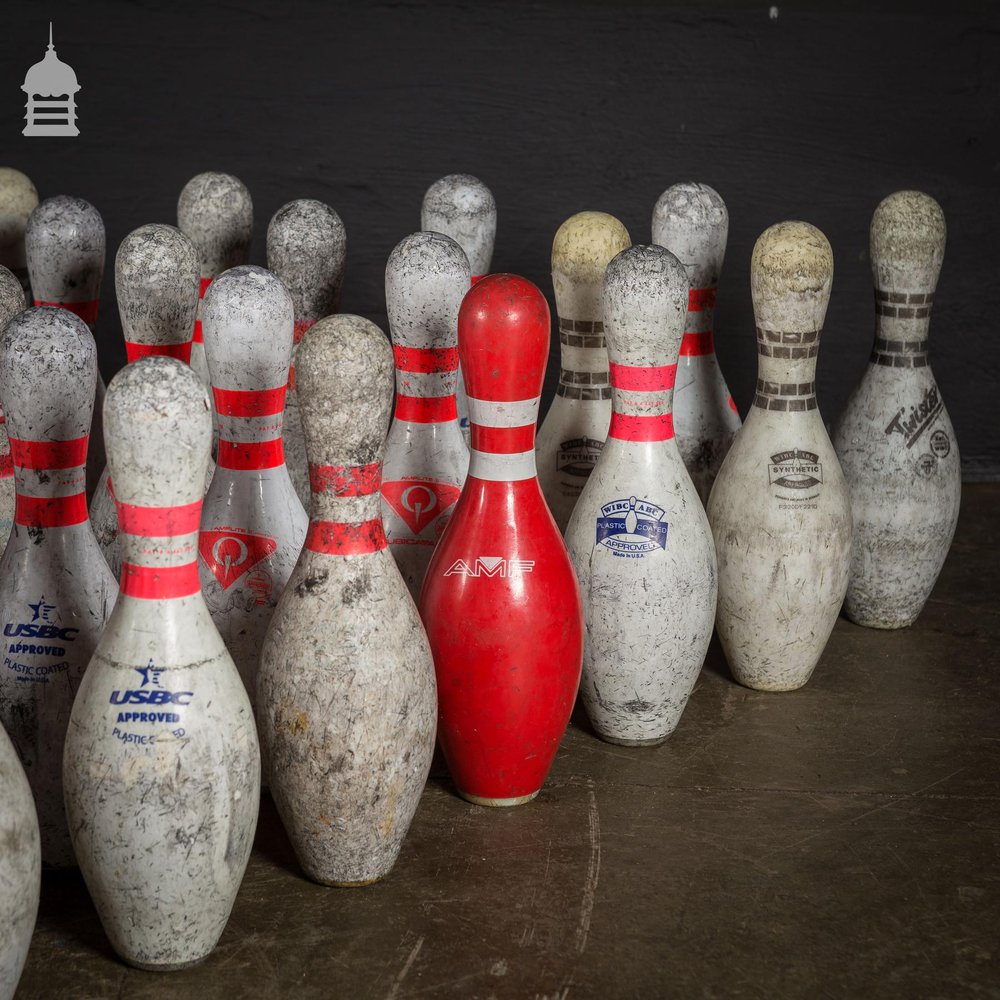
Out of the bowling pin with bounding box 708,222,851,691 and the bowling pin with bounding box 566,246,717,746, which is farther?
the bowling pin with bounding box 708,222,851,691

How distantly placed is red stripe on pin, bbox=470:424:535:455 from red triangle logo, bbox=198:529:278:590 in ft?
1.23

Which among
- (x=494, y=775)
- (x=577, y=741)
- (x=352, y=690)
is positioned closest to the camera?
(x=352, y=690)

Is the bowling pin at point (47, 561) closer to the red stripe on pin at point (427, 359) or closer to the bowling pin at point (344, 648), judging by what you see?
the bowling pin at point (344, 648)

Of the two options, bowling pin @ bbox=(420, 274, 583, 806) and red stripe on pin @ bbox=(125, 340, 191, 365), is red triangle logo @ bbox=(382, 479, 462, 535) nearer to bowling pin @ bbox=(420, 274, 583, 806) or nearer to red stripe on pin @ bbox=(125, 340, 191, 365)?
bowling pin @ bbox=(420, 274, 583, 806)

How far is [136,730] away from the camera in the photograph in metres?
1.80

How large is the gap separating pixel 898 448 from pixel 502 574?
3.99 ft

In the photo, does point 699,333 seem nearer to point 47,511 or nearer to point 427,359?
point 427,359

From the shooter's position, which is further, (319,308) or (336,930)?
(319,308)

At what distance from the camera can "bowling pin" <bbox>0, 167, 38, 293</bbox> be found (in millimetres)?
3010

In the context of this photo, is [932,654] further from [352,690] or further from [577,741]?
[352,690]

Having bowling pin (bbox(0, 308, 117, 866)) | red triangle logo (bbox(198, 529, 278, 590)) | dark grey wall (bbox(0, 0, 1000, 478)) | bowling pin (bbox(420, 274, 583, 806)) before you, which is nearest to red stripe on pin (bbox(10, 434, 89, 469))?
bowling pin (bbox(0, 308, 117, 866))

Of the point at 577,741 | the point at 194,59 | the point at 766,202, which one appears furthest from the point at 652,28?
the point at 577,741

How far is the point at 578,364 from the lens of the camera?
9.27 feet

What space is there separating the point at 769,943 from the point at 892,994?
0.18m
